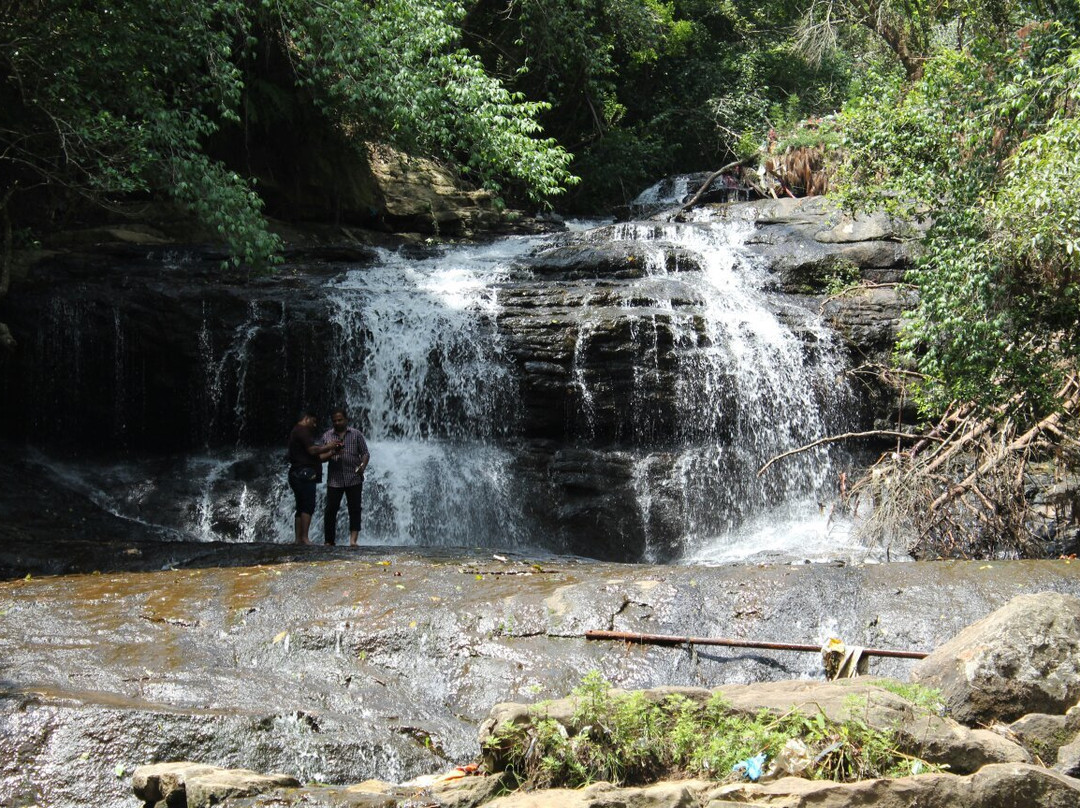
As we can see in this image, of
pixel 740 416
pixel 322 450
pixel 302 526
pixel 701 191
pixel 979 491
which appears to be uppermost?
pixel 701 191

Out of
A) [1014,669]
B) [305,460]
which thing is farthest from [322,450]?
[1014,669]

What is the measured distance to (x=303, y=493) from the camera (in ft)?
36.4

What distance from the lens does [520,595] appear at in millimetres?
Answer: 7840

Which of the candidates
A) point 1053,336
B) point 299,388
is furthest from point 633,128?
point 1053,336

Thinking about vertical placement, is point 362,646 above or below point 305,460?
below

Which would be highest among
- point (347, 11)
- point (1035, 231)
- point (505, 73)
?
point (505, 73)

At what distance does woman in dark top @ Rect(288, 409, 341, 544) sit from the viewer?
11.0m

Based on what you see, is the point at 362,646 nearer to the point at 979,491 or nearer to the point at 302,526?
the point at 302,526

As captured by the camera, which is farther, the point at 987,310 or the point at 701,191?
the point at 701,191

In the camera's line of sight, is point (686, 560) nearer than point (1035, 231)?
No

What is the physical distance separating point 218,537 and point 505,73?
13.8m

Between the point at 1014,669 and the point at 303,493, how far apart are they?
7.75 metres

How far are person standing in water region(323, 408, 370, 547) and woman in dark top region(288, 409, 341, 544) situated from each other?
0.10m

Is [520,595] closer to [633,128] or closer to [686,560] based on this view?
[686,560]
